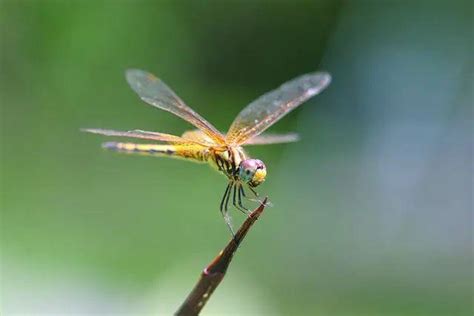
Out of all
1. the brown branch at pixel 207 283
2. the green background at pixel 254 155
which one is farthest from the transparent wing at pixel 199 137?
the green background at pixel 254 155

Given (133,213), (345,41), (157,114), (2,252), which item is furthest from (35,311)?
(345,41)

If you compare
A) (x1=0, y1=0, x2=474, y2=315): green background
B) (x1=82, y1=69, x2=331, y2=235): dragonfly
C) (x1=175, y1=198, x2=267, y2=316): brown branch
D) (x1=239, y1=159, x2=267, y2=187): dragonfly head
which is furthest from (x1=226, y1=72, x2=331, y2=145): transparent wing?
(x1=0, y1=0, x2=474, y2=315): green background

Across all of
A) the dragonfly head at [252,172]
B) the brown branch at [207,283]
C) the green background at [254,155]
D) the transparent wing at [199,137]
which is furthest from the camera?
the green background at [254,155]

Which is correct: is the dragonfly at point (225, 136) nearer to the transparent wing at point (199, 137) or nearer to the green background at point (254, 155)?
the transparent wing at point (199, 137)

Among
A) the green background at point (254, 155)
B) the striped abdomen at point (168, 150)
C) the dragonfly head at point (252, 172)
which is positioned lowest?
the dragonfly head at point (252, 172)

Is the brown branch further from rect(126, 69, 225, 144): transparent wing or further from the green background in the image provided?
the green background

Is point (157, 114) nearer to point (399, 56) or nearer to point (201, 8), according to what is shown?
point (201, 8)

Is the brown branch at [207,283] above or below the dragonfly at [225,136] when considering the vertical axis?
below
